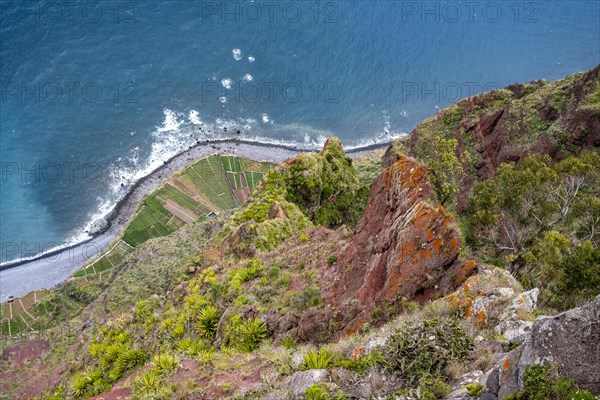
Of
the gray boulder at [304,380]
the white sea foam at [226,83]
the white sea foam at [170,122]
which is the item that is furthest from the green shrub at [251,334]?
the white sea foam at [226,83]

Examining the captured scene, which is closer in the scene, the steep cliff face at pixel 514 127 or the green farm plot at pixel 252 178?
the steep cliff face at pixel 514 127

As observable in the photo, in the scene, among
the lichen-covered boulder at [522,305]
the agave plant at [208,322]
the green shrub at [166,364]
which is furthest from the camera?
the agave plant at [208,322]

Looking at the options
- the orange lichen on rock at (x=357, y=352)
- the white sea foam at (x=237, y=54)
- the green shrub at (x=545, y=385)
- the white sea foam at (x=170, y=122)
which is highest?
the white sea foam at (x=237, y=54)

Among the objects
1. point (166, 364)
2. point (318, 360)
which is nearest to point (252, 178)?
point (166, 364)

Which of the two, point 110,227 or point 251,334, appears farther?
point 110,227

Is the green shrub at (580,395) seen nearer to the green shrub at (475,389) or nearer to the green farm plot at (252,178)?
the green shrub at (475,389)

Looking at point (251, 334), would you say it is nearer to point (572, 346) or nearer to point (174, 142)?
point (572, 346)

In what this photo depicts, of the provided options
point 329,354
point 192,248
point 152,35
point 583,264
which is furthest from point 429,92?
point 329,354
